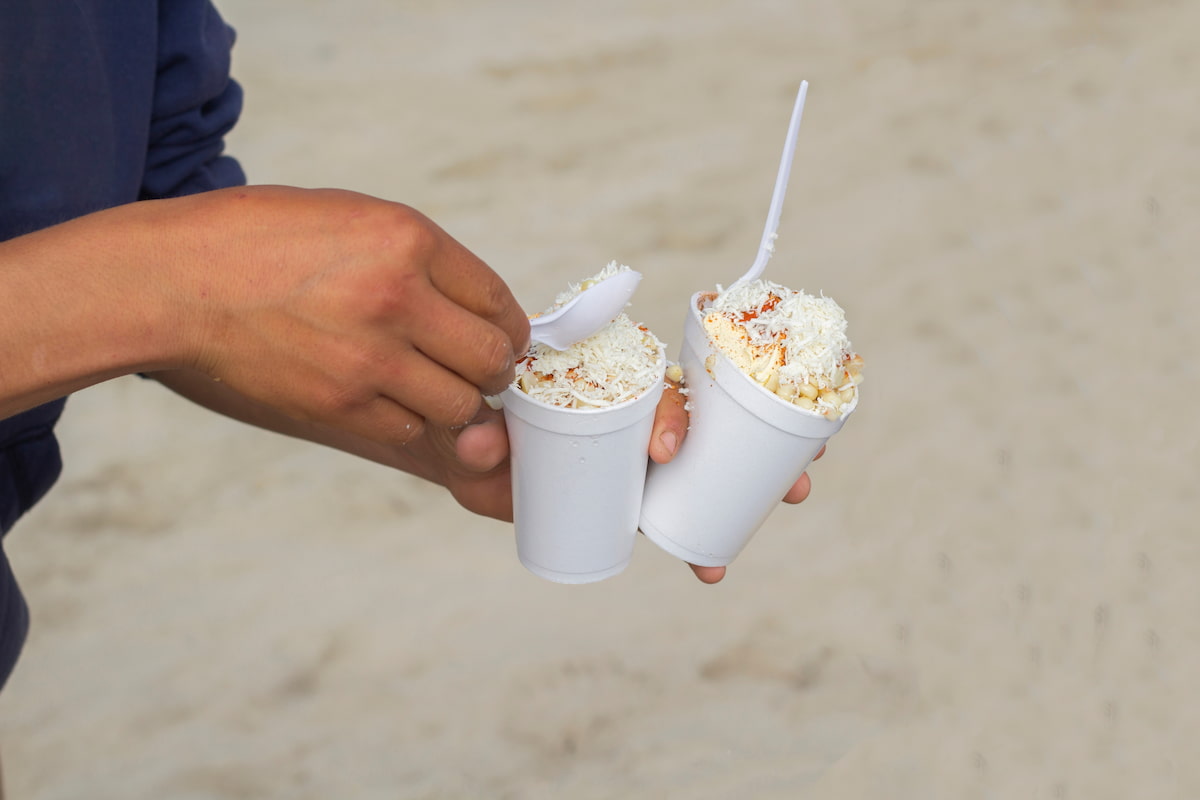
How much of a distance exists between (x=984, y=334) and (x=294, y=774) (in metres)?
2.09

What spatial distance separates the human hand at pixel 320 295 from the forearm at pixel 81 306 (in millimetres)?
26

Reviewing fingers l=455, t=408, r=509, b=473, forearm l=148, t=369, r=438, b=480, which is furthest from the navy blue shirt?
fingers l=455, t=408, r=509, b=473

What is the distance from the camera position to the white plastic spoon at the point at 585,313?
4.04ft

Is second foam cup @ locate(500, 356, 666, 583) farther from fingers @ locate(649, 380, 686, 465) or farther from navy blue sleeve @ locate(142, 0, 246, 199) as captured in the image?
navy blue sleeve @ locate(142, 0, 246, 199)

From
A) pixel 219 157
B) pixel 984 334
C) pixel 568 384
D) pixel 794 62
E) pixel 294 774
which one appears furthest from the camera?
pixel 794 62

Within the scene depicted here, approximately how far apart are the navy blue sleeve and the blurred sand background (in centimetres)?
116

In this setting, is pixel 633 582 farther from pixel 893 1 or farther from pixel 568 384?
pixel 893 1

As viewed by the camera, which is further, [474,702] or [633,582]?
[633,582]

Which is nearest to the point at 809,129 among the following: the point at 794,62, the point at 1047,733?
the point at 794,62

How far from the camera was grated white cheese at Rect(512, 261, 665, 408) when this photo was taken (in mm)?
1242

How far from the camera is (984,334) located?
3.03 m

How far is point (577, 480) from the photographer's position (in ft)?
4.21

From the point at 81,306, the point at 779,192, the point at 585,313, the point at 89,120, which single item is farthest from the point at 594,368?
the point at 89,120

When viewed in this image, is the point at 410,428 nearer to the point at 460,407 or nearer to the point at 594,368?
the point at 460,407
